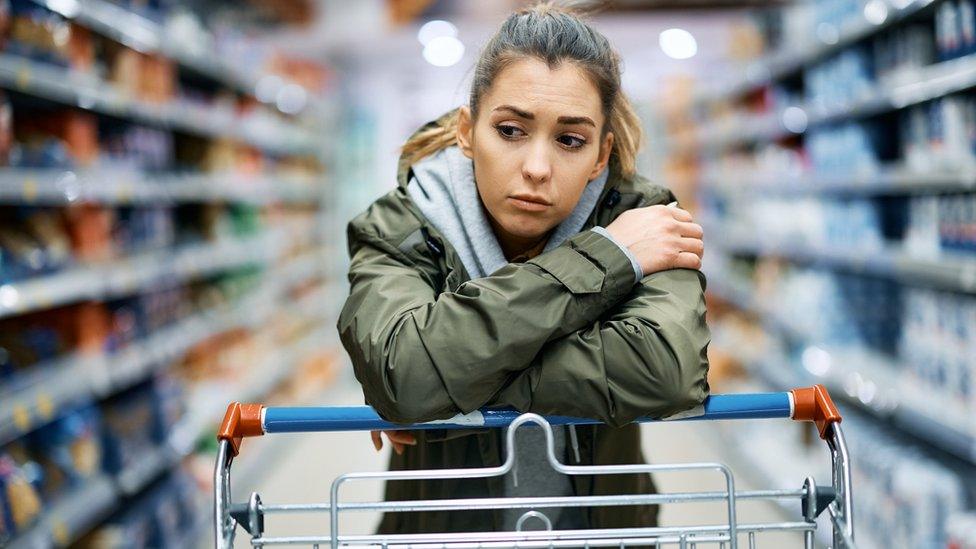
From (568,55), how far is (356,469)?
4.23 meters

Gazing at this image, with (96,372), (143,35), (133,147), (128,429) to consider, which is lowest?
(128,429)

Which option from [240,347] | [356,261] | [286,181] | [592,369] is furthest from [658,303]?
[286,181]

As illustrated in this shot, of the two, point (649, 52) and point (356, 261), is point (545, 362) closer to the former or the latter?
point (356, 261)

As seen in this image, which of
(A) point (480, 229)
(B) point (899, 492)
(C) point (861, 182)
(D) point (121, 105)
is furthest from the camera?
(C) point (861, 182)

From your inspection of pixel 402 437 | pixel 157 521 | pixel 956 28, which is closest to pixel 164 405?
pixel 157 521

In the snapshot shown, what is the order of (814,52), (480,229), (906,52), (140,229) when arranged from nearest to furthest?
(480,229), (906,52), (140,229), (814,52)

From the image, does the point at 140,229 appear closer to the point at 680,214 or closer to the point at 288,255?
the point at 680,214

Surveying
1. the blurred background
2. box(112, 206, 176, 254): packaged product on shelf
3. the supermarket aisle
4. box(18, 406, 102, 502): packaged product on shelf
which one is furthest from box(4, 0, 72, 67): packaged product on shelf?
the supermarket aisle

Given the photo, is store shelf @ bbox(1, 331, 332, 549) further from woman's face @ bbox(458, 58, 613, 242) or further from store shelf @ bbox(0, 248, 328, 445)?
woman's face @ bbox(458, 58, 613, 242)

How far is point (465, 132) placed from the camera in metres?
1.57

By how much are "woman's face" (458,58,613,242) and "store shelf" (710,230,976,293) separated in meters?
1.98

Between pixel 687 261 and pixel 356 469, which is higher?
pixel 687 261

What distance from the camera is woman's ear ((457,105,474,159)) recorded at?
1.56 meters

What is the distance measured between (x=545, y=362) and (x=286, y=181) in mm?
5924
